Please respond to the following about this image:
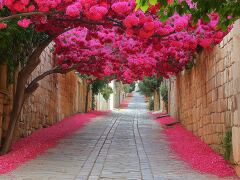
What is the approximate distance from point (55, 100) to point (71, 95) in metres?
5.38

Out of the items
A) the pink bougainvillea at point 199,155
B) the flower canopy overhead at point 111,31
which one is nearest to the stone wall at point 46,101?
the flower canopy overhead at point 111,31

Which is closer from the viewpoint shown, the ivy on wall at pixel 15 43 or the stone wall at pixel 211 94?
the stone wall at pixel 211 94

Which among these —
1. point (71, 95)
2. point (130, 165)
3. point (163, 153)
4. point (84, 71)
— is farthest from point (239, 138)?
point (71, 95)

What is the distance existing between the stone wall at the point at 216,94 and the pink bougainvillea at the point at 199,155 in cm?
24

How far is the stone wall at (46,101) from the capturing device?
1204 cm

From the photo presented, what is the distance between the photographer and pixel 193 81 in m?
15.9

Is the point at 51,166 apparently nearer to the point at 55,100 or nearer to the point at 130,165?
the point at 130,165

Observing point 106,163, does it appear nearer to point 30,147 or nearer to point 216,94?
point 30,147

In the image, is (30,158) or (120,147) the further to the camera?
(120,147)

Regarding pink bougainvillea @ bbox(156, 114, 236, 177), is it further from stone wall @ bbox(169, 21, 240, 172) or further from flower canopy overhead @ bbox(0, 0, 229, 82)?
flower canopy overhead @ bbox(0, 0, 229, 82)

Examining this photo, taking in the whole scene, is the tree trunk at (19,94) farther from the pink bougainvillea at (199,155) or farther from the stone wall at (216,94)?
the stone wall at (216,94)

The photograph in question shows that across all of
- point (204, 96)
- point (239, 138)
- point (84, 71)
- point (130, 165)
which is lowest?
point (130, 165)

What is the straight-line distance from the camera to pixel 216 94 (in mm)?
11227

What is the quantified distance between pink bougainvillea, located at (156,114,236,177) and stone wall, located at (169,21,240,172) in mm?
241
